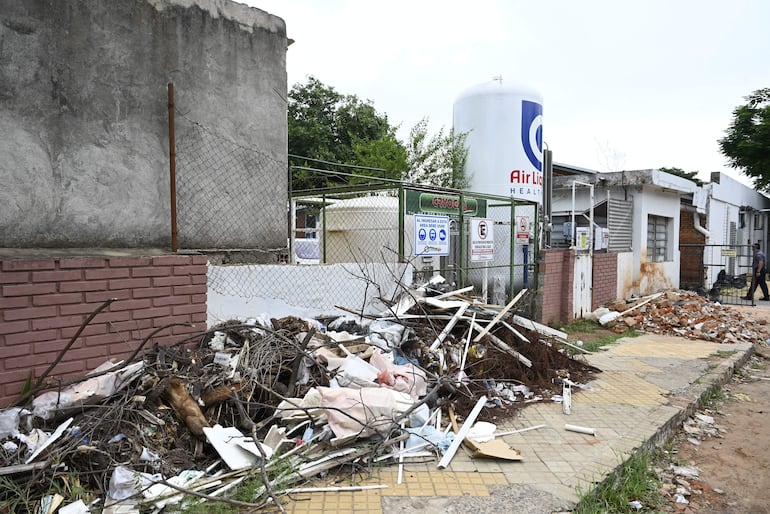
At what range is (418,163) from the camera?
16547mm

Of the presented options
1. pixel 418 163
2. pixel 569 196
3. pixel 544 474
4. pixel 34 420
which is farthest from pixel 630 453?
pixel 418 163

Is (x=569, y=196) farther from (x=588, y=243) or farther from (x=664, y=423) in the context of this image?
(x=664, y=423)

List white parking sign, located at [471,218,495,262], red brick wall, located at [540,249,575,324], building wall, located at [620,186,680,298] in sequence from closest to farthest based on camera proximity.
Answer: white parking sign, located at [471,218,495,262] → red brick wall, located at [540,249,575,324] → building wall, located at [620,186,680,298]

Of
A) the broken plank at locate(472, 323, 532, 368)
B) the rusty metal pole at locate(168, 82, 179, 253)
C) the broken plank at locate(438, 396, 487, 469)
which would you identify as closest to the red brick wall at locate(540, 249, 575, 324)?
the broken plank at locate(472, 323, 532, 368)

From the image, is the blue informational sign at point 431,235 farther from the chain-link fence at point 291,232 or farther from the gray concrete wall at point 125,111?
the gray concrete wall at point 125,111

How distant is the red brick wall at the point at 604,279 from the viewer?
39.5 feet

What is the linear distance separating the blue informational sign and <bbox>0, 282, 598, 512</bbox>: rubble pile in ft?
6.09

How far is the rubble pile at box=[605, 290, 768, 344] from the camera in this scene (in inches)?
400

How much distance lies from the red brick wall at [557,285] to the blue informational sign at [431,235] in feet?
10.6

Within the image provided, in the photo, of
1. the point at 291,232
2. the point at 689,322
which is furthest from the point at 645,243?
the point at 291,232

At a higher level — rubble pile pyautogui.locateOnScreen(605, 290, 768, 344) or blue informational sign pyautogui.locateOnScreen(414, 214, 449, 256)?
blue informational sign pyautogui.locateOnScreen(414, 214, 449, 256)

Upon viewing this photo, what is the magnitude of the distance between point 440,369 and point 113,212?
3.44m

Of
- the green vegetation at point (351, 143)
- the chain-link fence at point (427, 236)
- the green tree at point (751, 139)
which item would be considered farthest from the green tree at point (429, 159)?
the green tree at point (751, 139)

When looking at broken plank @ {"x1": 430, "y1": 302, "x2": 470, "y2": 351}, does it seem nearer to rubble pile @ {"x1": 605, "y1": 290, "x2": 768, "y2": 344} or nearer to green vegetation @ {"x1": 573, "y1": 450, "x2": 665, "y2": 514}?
green vegetation @ {"x1": 573, "y1": 450, "x2": 665, "y2": 514}
